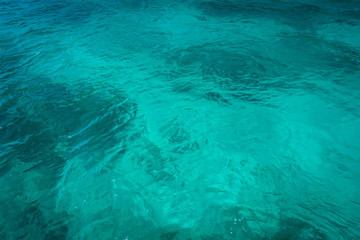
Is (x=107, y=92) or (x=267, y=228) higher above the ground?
(x=107, y=92)

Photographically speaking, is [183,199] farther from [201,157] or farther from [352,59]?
[352,59]

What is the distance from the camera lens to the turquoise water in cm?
297

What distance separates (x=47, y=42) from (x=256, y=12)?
331 inches

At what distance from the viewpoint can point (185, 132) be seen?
417cm

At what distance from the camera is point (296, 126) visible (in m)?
4.18

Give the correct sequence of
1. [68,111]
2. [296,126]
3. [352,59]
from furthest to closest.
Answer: [352,59] → [68,111] → [296,126]

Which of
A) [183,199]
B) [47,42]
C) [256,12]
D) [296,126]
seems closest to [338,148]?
[296,126]

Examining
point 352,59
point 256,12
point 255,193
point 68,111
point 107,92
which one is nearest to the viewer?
point 255,193

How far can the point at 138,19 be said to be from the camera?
8656 mm

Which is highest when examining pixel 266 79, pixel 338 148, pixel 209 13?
pixel 209 13

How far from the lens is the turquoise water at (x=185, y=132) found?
2.97 m

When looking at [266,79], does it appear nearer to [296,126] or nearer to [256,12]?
[296,126]

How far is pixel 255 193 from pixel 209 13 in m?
8.17

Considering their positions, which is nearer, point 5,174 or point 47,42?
point 5,174
